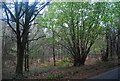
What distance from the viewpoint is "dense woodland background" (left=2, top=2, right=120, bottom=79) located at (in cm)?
204

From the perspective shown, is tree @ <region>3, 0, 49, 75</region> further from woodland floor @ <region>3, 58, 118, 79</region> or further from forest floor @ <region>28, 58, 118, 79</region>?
forest floor @ <region>28, 58, 118, 79</region>

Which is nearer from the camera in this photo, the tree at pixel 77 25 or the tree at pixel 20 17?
the tree at pixel 20 17

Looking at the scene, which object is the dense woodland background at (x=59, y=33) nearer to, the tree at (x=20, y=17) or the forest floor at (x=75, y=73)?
the tree at (x=20, y=17)

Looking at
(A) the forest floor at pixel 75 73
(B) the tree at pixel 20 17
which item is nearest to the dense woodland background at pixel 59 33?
(B) the tree at pixel 20 17

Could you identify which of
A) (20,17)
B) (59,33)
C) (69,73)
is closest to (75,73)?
(69,73)

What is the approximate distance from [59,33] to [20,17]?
3.38ft

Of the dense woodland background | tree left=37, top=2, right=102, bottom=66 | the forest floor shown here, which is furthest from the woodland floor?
tree left=37, top=2, right=102, bottom=66

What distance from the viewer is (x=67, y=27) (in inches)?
105

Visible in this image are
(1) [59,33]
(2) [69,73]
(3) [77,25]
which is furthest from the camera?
(1) [59,33]

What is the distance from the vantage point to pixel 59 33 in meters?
2.75

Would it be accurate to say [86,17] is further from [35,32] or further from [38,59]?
[38,59]

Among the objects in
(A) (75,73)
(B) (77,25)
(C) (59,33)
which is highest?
(B) (77,25)

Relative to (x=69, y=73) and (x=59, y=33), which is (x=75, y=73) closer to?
(x=69, y=73)

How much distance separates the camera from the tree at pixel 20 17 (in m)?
1.89
